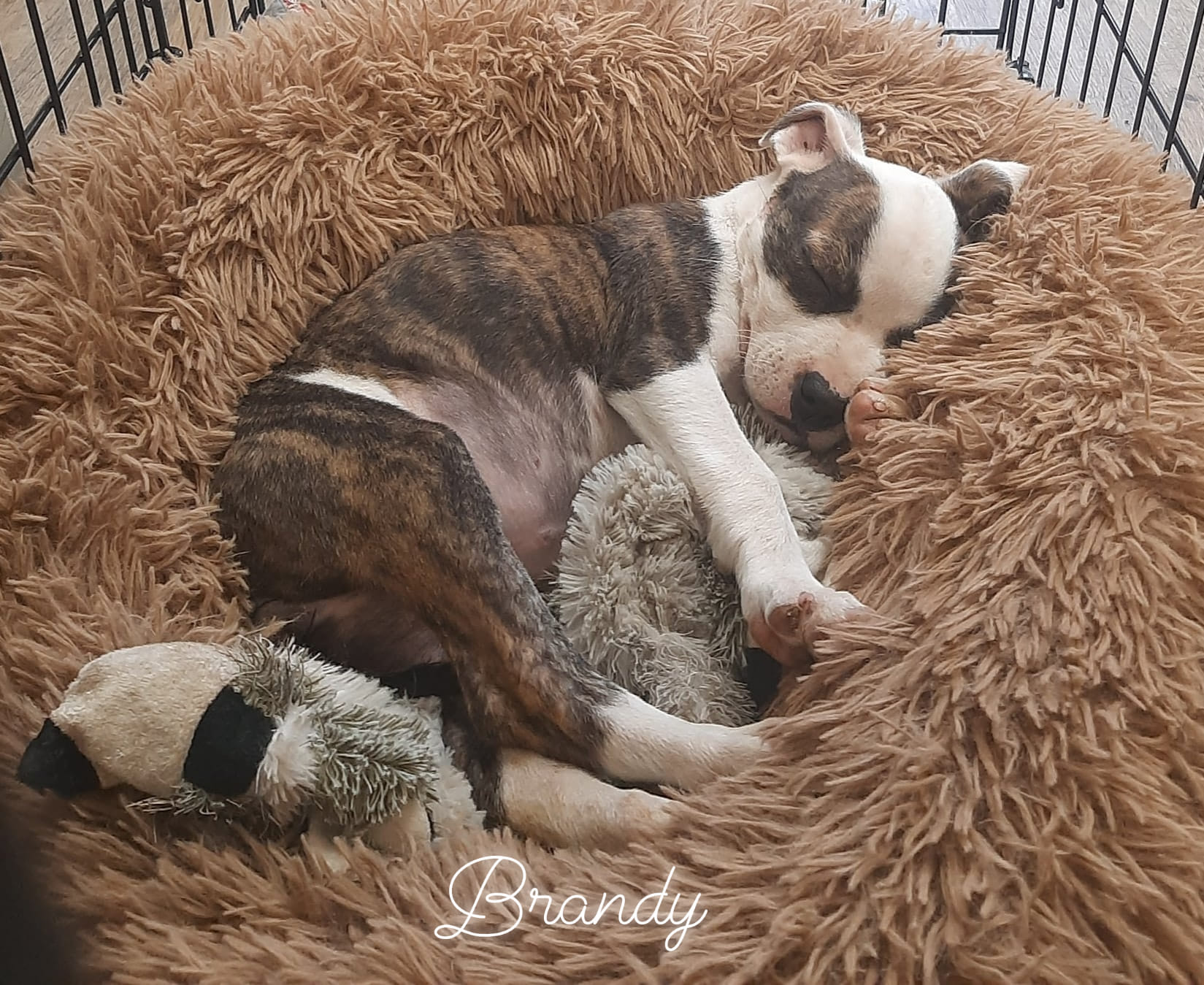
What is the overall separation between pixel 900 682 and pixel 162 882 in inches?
29.9

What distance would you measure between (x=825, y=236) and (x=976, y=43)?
3.74 ft

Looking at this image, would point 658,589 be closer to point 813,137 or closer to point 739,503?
point 739,503

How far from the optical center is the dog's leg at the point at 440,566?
1.24 m

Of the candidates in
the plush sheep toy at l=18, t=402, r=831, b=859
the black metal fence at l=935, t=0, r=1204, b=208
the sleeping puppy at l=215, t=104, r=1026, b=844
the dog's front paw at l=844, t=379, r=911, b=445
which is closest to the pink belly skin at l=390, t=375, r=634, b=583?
the sleeping puppy at l=215, t=104, r=1026, b=844

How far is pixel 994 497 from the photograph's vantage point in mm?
1288

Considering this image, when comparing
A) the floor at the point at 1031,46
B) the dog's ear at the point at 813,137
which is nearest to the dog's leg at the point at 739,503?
the dog's ear at the point at 813,137

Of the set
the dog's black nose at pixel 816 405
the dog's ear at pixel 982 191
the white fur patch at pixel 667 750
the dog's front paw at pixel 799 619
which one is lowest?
the white fur patch at pixel 667 750

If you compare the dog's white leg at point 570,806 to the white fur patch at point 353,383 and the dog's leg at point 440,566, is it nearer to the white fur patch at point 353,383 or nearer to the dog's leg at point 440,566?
the dog's leg at point 440,566

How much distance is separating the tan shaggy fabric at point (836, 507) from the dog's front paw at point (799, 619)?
0.06 m

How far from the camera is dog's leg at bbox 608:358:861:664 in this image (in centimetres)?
133

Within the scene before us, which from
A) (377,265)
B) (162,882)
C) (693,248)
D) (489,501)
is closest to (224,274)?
(377,265)

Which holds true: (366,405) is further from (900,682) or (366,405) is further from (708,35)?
(708,35)

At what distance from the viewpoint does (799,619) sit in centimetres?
131

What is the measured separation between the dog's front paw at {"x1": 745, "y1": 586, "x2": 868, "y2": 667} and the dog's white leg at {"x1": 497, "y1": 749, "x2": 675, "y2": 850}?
246 millimetres
